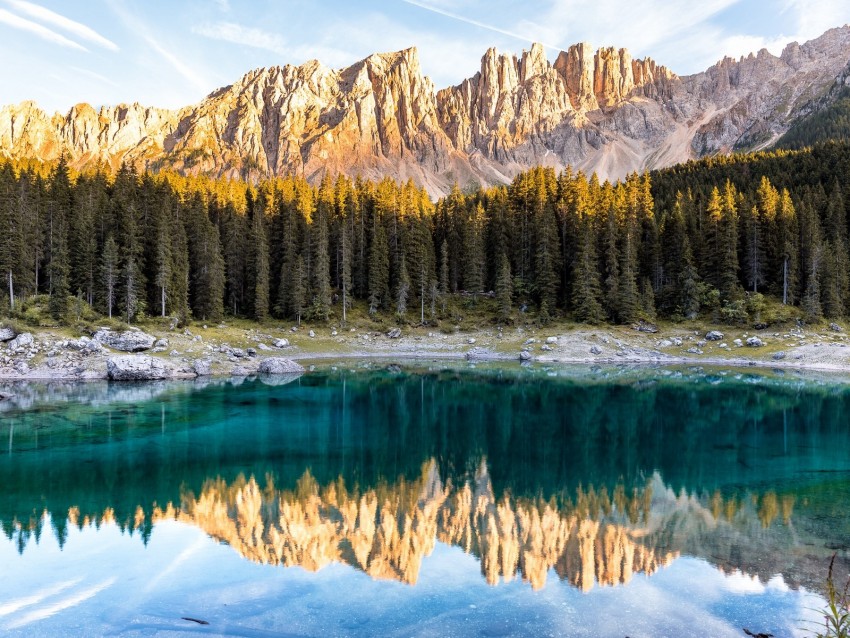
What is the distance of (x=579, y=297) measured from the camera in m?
79.8

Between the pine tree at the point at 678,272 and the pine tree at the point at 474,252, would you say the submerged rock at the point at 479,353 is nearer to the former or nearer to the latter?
the pine tree at the point at 474,252

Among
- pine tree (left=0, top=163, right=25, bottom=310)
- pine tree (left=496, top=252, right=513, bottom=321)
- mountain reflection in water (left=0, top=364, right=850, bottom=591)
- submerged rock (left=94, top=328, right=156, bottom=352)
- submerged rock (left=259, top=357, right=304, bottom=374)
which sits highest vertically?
pine tree (left=0, top=163, right=25, bottom=310)

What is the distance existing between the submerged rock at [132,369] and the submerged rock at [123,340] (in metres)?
4.15

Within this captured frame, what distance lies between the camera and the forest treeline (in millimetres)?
68125

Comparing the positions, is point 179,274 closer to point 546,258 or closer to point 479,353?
Answer: point 479,353

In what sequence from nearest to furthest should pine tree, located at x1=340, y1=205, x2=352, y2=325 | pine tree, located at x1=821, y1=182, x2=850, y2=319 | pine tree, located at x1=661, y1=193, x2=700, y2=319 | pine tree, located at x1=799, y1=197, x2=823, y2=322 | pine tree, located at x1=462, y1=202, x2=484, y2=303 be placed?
pine tree, located at x1=799, y1=197, x2=823, y2=322
pine tree, located at x1=821, y1=182, x2=850, y2=319
pine tree, located at x1=661, y1=193, x2=700, y2=319
pine tree, located at x1=340, y1=205, x2=352, y2=325
pine tree, located at x1=462, y1=202, x2=484, y2=303

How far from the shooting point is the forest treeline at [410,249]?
2682 inches

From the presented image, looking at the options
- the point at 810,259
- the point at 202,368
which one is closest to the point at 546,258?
the point at 810,259

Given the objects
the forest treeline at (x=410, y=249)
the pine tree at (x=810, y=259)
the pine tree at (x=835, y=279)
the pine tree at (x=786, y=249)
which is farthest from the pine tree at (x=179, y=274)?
the pine tree at (x=835, y=279)

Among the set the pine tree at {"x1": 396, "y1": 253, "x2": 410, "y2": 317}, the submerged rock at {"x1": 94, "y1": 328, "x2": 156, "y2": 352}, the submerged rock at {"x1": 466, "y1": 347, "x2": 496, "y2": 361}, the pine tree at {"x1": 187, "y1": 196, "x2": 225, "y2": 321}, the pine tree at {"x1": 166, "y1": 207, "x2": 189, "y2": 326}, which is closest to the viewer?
the submerged rock at {"x1": 94, "y1": 328, "x2": 156, "y2": 352}

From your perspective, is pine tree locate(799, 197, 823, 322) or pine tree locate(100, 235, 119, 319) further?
pine tree locate(799, 197, 823, 322)

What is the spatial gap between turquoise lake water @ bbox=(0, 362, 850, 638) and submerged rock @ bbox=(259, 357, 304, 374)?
20.4 m

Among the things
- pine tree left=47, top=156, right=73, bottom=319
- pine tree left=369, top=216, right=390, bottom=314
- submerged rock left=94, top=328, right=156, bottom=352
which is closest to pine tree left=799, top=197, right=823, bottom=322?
pine tree left=369, top=216, right=390, bottom=314

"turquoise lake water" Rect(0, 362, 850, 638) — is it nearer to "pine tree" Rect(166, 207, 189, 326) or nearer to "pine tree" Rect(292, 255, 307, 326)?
"pine tree" Rect(166, 207, 189, 326)
